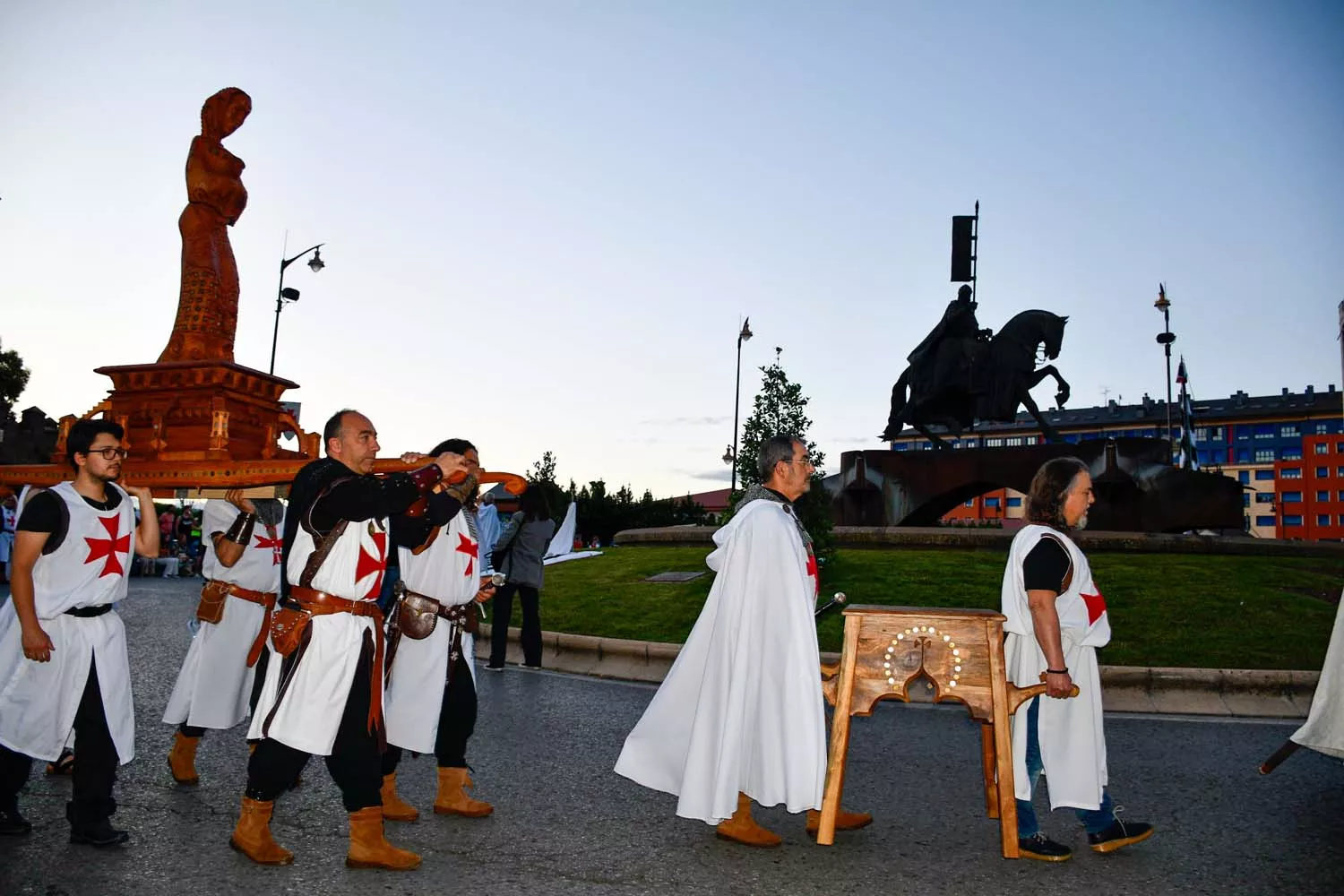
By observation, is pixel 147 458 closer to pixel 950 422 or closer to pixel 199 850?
pixel 199 850

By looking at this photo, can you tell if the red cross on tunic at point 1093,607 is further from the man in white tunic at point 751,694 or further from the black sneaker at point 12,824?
the black sneaker at point 12,824

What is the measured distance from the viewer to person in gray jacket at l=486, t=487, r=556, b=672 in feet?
37.2

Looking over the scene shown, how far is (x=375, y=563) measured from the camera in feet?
14.9

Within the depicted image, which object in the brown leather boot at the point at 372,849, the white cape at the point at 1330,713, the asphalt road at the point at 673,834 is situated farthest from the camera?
the white cape at the point at 1330,713

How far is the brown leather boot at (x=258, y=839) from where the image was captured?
4.26 m

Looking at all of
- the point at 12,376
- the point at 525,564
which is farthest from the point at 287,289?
the point at 12,376

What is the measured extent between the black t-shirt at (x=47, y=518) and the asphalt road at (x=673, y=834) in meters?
1.40

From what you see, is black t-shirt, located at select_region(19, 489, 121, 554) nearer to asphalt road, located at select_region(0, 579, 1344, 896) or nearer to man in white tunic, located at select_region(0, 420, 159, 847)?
man in white tunic, located at select_region(0, 420, 159, 847)

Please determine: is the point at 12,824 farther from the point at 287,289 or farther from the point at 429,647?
the point at 287,289

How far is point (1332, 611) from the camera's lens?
11.7m

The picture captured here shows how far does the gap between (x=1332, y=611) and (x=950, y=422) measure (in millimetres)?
12242

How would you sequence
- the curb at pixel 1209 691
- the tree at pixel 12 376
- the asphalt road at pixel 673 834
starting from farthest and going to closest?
the tree at pixel 12 376 < the curb at pixel 1209 691 < the asphalt road at pixel 673 834

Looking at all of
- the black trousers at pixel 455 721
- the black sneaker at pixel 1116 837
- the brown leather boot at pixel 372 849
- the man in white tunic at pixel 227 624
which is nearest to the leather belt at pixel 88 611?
the man in white tunic at pixel 227 624

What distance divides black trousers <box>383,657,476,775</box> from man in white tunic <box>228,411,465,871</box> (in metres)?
0.87
